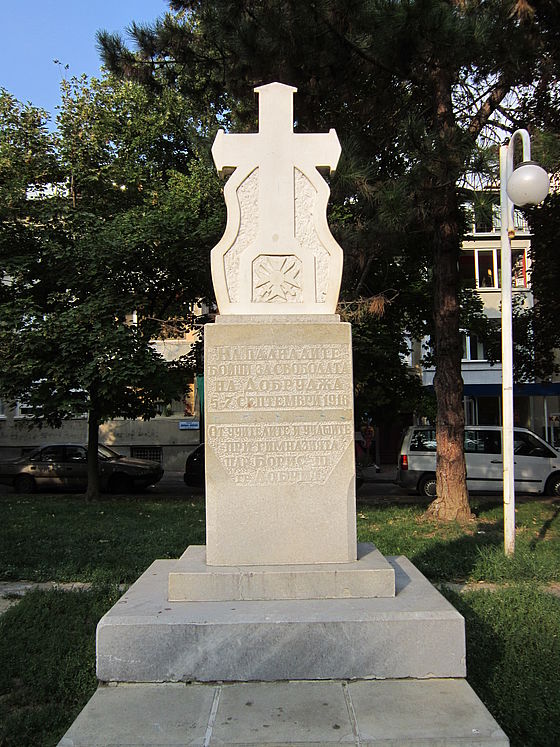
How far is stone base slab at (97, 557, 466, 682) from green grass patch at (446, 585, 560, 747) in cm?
70

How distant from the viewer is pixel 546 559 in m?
7.72

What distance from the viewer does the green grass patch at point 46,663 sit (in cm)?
381

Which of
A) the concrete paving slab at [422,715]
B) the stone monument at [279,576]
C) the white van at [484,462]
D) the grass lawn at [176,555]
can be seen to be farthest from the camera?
the white van at [484,462]

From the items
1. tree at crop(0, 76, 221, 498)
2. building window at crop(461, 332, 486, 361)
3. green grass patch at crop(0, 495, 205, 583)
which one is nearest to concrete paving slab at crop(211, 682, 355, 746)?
green grass patch at crop(0, 495, 205, 583)

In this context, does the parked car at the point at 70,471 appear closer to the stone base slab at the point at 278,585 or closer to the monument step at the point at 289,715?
the stone base slab at the point at 278,585

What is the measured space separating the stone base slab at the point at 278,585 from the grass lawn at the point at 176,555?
1.02 m

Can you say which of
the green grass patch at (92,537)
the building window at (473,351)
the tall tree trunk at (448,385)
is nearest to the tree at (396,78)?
the tall tree trunk at (448,385)

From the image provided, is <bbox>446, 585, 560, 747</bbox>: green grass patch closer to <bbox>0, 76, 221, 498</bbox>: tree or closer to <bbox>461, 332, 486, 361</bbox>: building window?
<bbox>0, 76, 221, 498</bbox>: tree

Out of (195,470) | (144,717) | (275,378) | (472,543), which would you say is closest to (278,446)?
(275,378)

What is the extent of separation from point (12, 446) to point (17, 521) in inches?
696

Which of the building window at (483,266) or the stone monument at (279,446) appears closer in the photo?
the stone monument at (279,446)

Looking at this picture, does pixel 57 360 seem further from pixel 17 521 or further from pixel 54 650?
pixel 54 650

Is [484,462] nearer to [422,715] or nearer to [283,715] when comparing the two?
[422,715]

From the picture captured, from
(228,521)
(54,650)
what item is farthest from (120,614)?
(54,650)
